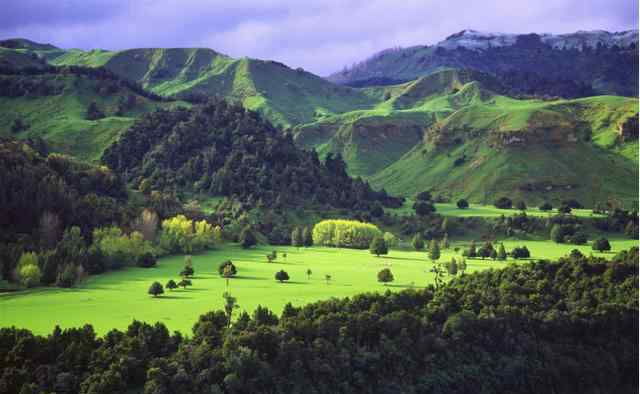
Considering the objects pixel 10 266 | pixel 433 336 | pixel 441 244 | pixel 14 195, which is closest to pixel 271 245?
pixel 441 244

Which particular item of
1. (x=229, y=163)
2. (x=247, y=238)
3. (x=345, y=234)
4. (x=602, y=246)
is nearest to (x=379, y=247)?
(x=345, y=234)

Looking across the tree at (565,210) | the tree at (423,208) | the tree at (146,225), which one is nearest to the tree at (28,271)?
the tree at (146,225)

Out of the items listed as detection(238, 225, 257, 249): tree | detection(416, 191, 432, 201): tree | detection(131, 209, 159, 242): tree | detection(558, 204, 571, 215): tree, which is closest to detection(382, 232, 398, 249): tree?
detection(238, 225, 257, 249): tree

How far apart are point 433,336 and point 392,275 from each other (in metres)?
27.7

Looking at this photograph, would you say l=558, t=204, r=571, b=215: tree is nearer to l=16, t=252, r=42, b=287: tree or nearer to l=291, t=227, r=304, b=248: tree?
l=291, t=227, r=304, b=248: tree

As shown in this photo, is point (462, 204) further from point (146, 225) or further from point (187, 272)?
point (187, 272)

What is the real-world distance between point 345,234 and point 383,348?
73.9 meters

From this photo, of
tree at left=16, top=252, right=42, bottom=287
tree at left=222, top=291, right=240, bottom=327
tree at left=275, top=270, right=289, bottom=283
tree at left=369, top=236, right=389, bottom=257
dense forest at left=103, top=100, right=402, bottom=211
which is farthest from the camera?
dense forest at left=103, top=100, right=402, bottom=211

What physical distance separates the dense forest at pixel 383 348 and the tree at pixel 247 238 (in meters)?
54.4

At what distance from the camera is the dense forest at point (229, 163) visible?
16912 centimetres

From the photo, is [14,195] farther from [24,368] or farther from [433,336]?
[433,336]

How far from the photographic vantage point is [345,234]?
14300cm

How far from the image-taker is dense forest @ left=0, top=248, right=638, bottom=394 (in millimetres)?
59312

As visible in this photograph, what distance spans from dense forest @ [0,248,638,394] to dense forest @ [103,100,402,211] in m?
82.9
